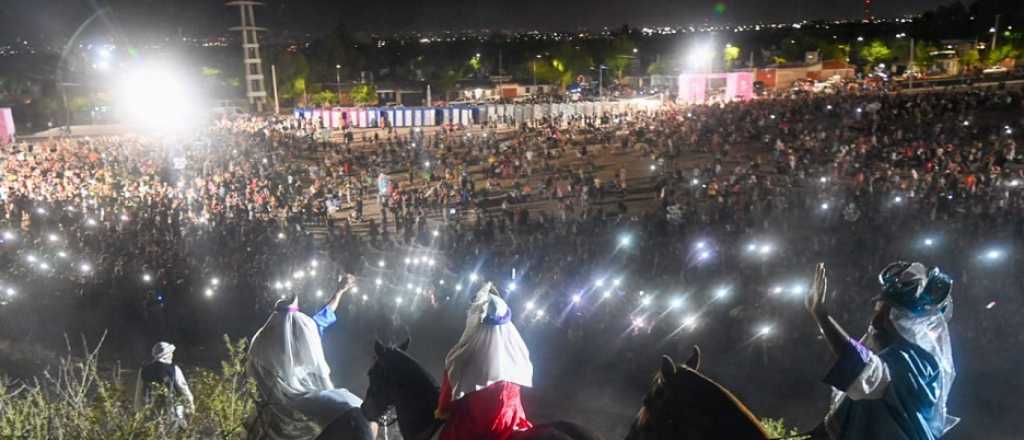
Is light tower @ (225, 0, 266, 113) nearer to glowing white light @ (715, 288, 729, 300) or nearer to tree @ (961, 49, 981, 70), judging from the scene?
tree @ (961, 49, 981, 70)

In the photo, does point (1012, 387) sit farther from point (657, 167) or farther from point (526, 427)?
point (657, 167)

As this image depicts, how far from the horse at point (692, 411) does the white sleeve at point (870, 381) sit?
404 mm

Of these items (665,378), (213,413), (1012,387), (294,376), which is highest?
(665,378)

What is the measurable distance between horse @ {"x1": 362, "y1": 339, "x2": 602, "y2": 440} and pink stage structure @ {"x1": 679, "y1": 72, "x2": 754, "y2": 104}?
40273 mm

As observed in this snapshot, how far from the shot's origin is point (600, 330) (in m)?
11.2

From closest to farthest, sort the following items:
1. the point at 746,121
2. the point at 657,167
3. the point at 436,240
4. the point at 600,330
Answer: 1. the point at 600,330
2. the point at 436,240
3. the point at 657,167
4. the point at 746,121

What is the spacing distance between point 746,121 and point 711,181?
1065 cm

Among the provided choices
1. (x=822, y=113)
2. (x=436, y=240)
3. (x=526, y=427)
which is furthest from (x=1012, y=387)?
(x=822, y=113)

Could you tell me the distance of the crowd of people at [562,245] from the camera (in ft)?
35.0

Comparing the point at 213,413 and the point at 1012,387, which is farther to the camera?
Answer: the point at 1012,387

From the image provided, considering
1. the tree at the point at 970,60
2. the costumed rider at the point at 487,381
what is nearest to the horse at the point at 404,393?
the costumed rider at the point at 487,381

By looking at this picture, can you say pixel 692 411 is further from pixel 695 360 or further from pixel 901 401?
pixel 901 401

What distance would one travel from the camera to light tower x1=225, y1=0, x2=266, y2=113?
60.4 metres

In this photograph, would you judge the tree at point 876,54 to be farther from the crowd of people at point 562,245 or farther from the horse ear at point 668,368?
the horse ear at point 668,368
